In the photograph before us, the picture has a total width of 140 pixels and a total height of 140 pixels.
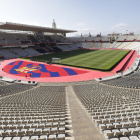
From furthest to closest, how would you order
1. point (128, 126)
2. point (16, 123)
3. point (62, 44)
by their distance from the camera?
point (62, 44) < point (16, 123) < point (128, 126)

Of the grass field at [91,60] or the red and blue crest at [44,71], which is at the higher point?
the grass field at [91,60]

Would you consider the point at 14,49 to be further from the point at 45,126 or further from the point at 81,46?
the point at 45,126

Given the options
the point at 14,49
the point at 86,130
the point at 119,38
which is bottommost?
the point at 86,130

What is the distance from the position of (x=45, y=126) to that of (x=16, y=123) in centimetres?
246

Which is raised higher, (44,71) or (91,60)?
(91,60)

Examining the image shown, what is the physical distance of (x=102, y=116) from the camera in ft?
28.2

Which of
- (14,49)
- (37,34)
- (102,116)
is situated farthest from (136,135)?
(37,34)

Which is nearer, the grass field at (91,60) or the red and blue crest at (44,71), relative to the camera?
the red and blue crest at (44,71)

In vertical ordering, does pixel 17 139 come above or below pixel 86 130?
above

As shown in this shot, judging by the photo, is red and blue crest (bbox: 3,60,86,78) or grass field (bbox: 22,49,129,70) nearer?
red and blue crest (bbox: 3,60,86,78)

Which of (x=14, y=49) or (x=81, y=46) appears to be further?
(x=81, y=46)

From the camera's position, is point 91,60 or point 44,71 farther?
point 91,60

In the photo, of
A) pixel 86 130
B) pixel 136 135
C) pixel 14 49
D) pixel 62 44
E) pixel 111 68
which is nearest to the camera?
pixel 136 135

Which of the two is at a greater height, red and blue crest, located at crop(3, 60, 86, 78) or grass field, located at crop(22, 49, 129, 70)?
grass field, located at crop(22, 49, 129, 70)
